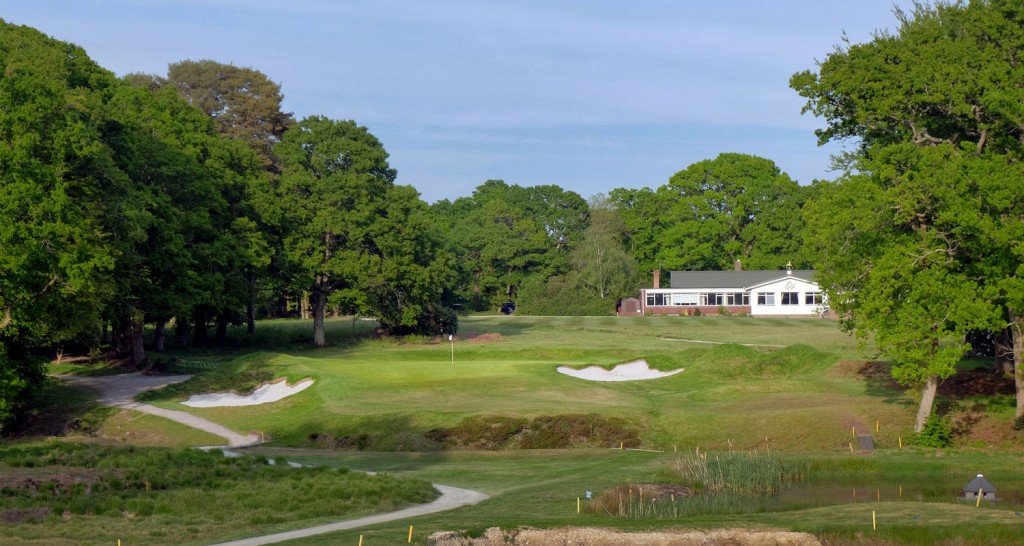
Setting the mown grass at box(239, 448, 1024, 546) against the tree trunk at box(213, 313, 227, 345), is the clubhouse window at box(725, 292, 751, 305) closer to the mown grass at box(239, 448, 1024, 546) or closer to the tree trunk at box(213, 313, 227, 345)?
the tree trunk at box(213, 313, 227, 345)

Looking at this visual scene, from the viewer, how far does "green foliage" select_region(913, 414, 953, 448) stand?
37.0 metres

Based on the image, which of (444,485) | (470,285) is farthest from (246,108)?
(444,485)

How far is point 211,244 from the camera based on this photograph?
67438 millimetres

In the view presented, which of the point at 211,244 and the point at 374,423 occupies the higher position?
the point at 211,244

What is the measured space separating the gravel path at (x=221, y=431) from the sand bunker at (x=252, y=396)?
3174 mm

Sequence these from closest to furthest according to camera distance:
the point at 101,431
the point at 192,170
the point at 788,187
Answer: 1. the point at 101,431
2. the point at 192,170
3. the point at 788,187

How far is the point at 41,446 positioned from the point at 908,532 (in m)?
28.9

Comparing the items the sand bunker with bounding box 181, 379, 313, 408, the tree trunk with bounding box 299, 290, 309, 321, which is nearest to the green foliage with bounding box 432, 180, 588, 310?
the tree trunk with bounding box 299, 290, 309, 321

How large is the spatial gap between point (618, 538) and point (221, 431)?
26481mm

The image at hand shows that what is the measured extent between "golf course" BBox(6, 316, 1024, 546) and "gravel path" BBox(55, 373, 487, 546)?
2.30ft

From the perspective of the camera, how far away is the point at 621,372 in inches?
2344

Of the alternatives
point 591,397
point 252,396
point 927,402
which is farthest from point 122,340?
point 927,402

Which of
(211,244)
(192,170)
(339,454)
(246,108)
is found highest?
(246,108)

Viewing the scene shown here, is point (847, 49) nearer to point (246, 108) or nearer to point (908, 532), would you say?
point (908, 532)
